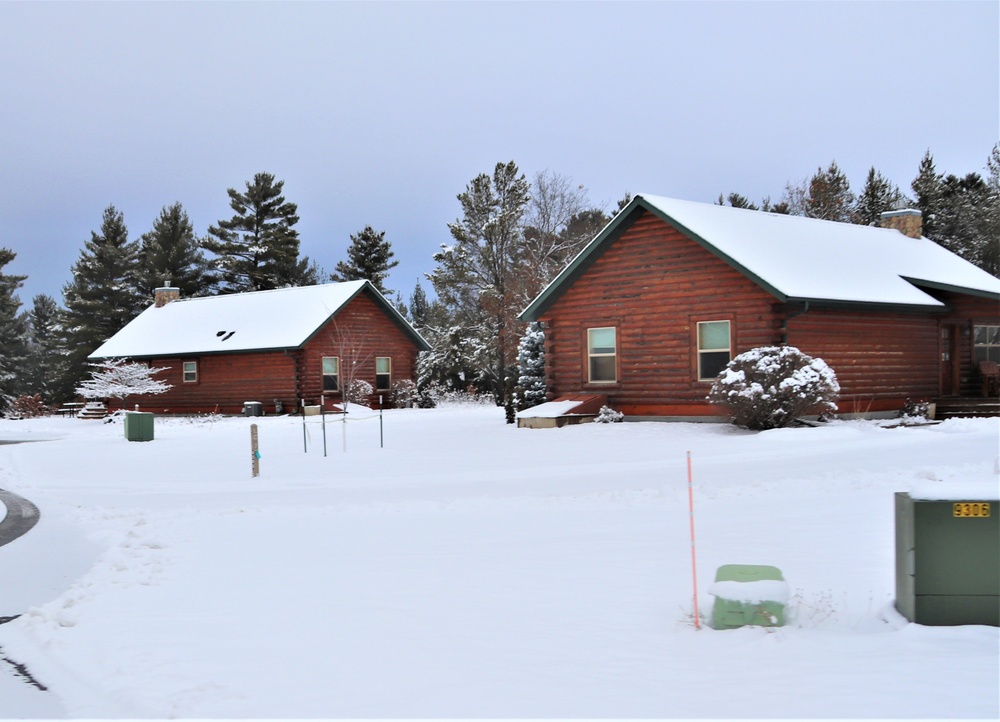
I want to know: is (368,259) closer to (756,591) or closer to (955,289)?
(955,289)

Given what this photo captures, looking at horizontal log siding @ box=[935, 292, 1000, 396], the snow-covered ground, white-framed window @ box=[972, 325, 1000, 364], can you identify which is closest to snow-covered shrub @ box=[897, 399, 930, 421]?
horizontal log siding @ box=[935, 292, 1000, 396]

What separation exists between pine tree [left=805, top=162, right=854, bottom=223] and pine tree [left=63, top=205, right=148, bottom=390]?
42.1 m

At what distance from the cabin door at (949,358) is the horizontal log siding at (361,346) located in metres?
21.6

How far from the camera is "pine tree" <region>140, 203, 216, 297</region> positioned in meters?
61.4

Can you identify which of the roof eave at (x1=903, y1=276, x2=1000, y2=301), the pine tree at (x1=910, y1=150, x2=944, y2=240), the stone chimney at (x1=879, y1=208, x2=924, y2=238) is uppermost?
the pine tree at (x1=910, y1=150, x2=944, y2=240)

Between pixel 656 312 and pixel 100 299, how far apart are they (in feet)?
157

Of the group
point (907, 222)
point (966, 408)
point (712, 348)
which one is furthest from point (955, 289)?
point (907, 222)

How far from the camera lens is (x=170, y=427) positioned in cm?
3256

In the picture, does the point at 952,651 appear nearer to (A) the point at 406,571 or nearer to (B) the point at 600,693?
(B) the point at 600,693

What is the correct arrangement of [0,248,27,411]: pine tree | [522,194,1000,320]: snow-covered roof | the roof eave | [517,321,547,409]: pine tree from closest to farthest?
[522,194,1000,320]: snow-covered roof, the roof eave, [517,321,547,409]: pine tree, [0,248,27,411]: pine tree

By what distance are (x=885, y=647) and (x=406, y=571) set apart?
180 inches

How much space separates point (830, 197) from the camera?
55219mm

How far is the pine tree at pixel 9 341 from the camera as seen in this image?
184 feet

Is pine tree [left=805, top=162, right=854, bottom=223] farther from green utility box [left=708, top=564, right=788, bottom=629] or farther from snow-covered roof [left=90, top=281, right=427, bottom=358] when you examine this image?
green utility box [left=708, top=564, right=788, bottom=629]
